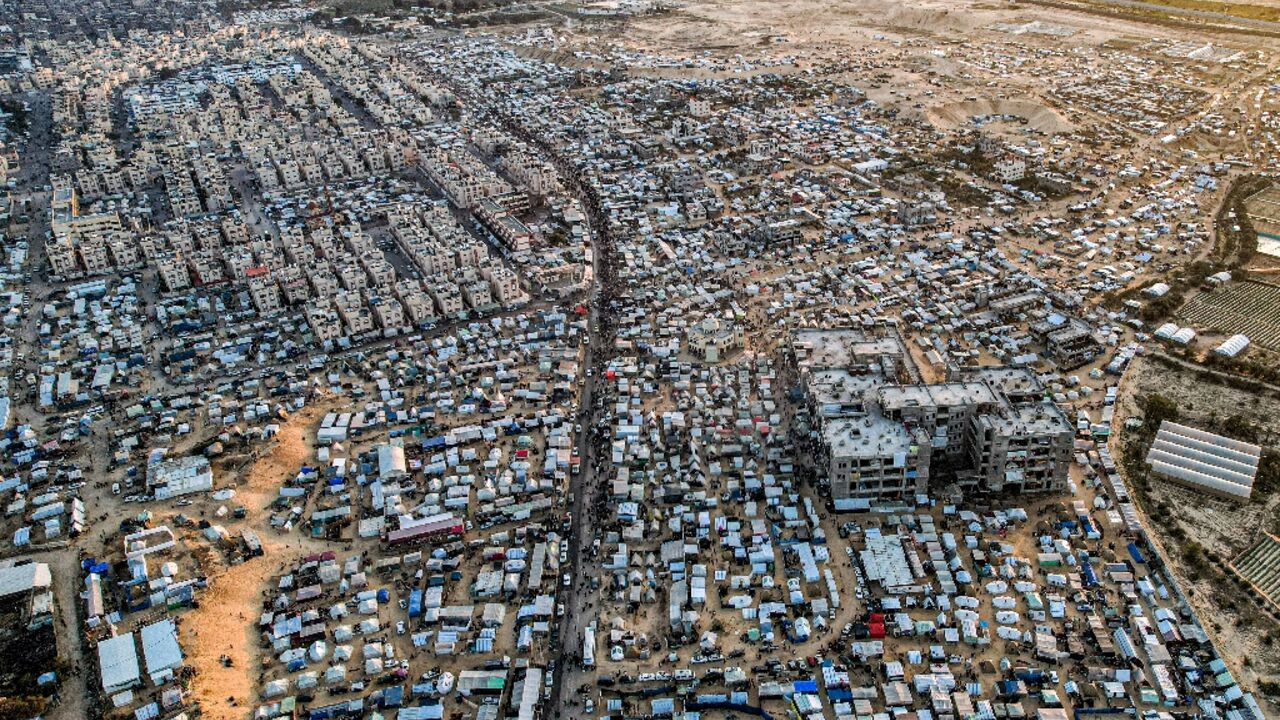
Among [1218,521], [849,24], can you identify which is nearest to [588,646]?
[1218,521]

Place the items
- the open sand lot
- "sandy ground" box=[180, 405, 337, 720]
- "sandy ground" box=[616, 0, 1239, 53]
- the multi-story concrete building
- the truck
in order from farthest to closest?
the open sand lot, "sandy ground" box=[616, 0, 1239, 53], the multi-story concrete building, the truck, "sandy ground" box=[180, 405, 337, 720]

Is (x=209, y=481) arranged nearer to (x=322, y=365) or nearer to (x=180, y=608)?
(x=180, y=608)

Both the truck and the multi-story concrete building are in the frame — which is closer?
the truck

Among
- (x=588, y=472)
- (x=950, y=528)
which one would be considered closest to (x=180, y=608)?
(x=588, y=472)

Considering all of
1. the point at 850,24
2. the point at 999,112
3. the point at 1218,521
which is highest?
the point at 850,24

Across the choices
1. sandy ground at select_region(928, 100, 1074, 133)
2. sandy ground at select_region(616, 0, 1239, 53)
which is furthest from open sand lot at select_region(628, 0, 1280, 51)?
sandy ground at select_region(928, 100, 1074, 133)

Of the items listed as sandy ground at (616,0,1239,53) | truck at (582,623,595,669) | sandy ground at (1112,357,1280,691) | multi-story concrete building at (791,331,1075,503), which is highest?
sandy ground at (616,0,1239,53)

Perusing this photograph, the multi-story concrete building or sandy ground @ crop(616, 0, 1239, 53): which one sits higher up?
sandy ground @ crop(616, 0, 1239, 53)

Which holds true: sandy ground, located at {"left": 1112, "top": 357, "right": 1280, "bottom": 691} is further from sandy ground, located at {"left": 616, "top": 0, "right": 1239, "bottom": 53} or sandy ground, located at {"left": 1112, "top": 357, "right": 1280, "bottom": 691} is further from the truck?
sandy ground, located at {"left": 616, "top": 0, "right": 1239, "bottom": 53}

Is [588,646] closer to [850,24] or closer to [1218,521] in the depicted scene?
[1218,521]
